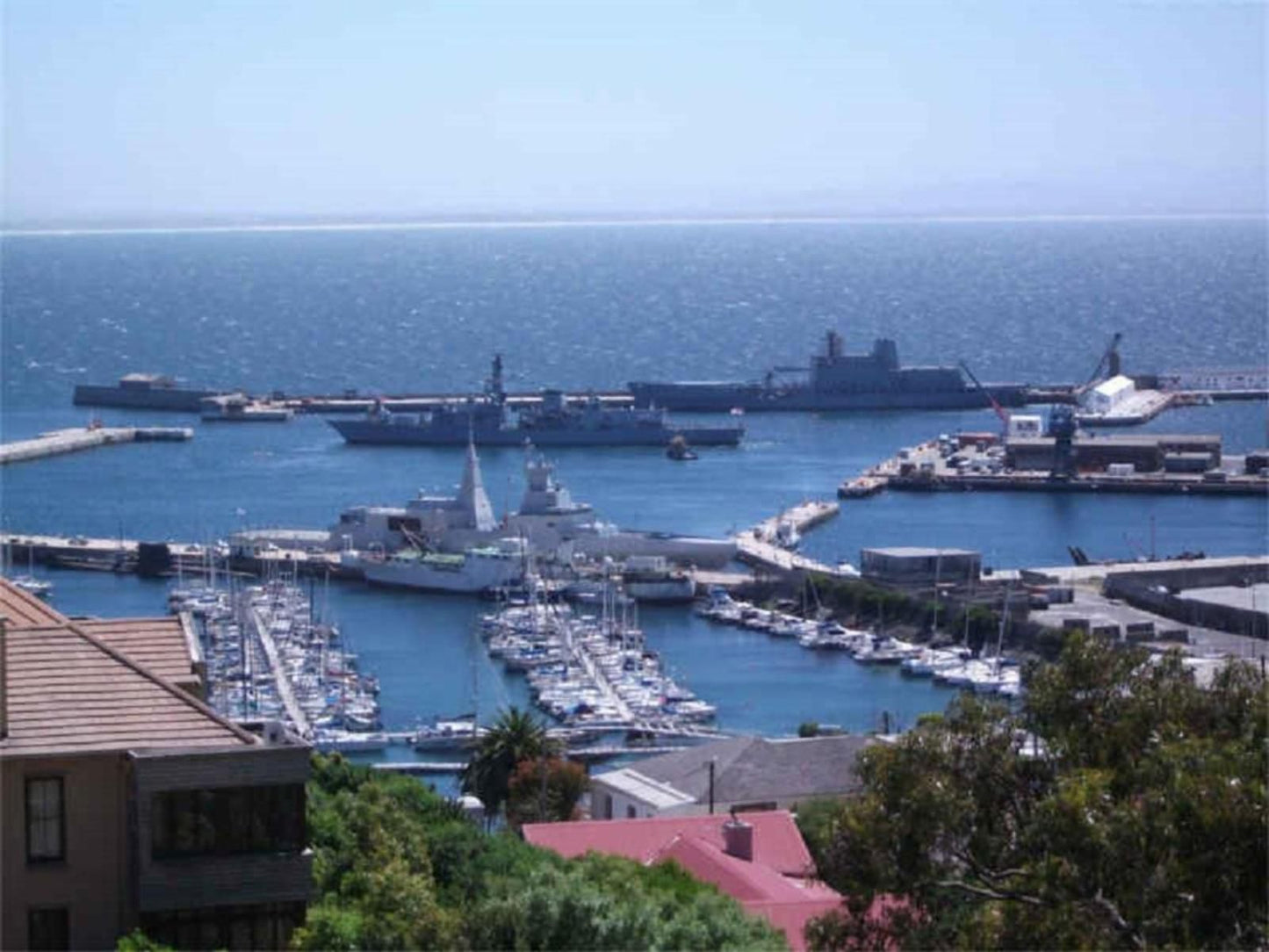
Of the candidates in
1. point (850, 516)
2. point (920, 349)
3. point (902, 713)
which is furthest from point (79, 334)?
point (902, 713)

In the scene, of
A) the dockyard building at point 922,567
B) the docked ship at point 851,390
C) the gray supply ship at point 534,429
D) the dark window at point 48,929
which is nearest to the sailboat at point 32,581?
the dockyard building at point 922,567

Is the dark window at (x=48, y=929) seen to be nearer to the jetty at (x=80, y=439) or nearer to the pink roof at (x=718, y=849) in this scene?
the pink roof at (x=718, y=849)

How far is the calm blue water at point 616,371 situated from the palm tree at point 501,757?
5.07 meters

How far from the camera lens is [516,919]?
541 cm

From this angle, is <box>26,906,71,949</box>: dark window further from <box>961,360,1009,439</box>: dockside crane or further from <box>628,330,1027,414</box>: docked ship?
<box>628,330,1027,414</box>: docked ship

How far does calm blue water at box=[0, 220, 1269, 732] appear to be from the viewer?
85.3 ft

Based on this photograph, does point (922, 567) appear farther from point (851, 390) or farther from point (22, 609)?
point (851, 390)

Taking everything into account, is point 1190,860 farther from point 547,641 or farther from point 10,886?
point 547,641

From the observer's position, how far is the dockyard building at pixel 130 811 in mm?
4805

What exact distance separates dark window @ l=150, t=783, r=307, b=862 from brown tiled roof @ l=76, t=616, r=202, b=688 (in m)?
0.48

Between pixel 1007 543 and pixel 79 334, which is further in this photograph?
pixel 79 334

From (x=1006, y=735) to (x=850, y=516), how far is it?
29035mm

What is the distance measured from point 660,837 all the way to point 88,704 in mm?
5589

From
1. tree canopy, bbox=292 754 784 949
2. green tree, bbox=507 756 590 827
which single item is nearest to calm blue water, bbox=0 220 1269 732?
green tree, bbox=507 756 590 827
